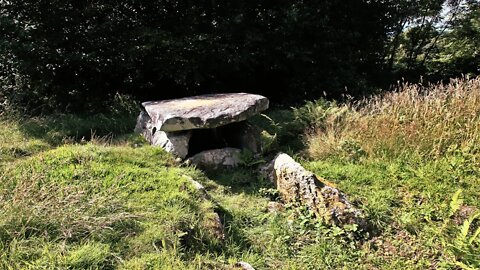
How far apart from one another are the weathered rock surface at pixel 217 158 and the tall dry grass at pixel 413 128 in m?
1.11

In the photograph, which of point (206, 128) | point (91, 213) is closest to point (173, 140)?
point (206, 128)

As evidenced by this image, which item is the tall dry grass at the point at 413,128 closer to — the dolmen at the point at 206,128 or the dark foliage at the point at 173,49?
the dolmen at the point at 206,128

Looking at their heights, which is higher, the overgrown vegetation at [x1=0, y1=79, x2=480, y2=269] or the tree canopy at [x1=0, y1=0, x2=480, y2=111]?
the tree canopy at [x1=0, y1=0, x2=480, y2=111]

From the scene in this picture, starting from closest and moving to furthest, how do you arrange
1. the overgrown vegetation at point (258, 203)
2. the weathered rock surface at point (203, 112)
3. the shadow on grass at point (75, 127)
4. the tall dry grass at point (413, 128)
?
1. the overgrown vegetation at point (258, 203)
2. the tall dry grass at point (413, 128)
3. the weathered rock surface at point (203, 112)
4. the shadow on grass at point (75, 127)

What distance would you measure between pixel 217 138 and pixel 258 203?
5.99 ft

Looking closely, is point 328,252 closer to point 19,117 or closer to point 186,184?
point 186,184

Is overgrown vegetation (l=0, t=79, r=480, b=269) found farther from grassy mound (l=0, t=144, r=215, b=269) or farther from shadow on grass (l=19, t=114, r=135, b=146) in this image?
shadow on grass (l=19, t=114, r=135, b=146)

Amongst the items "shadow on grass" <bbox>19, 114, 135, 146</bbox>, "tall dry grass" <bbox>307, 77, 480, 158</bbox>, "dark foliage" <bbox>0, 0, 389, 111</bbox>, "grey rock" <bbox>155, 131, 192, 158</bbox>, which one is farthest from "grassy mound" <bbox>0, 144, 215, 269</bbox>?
"dark foliage" <bbox>0, 0, 389, 111</bbox>

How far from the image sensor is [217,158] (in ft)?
18.2

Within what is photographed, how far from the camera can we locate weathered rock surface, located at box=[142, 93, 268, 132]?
5363 millimetres

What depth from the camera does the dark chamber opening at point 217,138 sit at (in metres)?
6.06

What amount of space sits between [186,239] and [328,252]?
1.31 metres

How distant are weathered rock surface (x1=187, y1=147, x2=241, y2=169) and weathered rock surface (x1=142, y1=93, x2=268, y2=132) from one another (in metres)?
0.41

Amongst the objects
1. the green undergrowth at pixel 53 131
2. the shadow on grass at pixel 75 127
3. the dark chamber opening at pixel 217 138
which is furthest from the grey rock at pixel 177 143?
the shadow on grass at pixel 75 127
